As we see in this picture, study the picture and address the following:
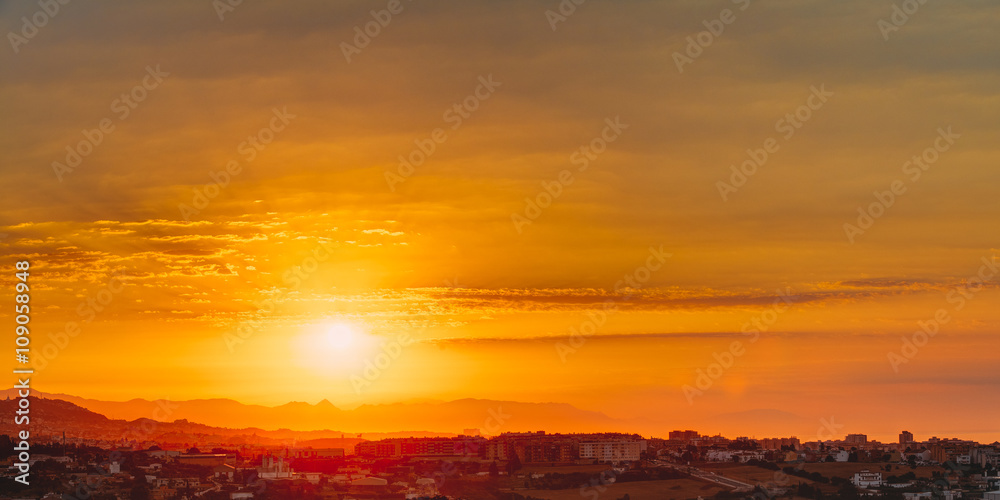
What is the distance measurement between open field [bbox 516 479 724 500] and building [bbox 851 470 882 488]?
7.30 meters

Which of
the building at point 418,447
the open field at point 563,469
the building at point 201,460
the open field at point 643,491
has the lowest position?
the open field at point 643,491

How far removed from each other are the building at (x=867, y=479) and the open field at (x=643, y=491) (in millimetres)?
7305

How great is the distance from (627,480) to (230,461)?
25.6m

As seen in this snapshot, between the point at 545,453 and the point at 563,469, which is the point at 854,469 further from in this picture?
the point at 545,453

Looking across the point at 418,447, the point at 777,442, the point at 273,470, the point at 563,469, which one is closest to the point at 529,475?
the point at 563,469

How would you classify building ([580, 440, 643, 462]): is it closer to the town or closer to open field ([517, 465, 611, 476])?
the town

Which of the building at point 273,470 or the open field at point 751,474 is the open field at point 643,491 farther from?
the building at point 273,470

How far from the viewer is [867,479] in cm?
5853

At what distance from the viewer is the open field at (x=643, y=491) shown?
53.1m

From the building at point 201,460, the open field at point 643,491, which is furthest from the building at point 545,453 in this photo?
the building at point 201,460

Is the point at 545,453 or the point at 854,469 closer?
the point at 854,469

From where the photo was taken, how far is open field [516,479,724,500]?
5312 centimetres

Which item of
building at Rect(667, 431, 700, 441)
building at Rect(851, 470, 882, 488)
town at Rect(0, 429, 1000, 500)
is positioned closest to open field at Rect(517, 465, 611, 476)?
town at Rect(0, 429, 1000, 500)

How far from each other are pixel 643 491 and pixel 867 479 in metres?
12.1
